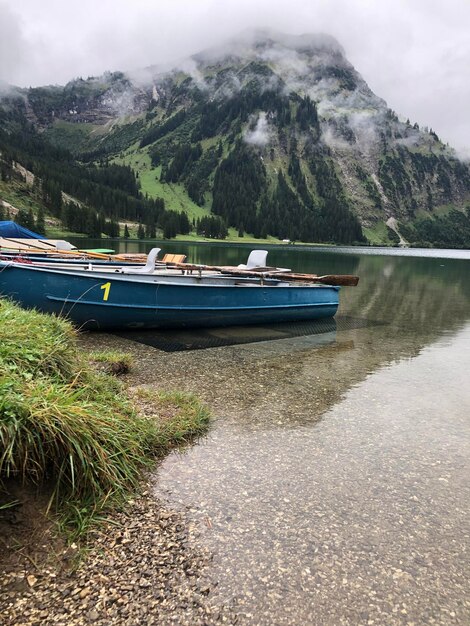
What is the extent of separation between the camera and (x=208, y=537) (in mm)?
5457

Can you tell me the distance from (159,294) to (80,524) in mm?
12831

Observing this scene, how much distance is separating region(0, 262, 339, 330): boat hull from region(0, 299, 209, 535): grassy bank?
25.0 ft

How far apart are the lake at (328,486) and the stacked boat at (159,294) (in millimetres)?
3593

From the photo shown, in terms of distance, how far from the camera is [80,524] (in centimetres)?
514

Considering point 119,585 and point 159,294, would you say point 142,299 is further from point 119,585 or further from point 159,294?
point 119,585

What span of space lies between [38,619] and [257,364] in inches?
422

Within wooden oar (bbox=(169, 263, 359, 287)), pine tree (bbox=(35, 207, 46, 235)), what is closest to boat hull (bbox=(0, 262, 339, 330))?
wooden oar (bbox=(169, 263, 359, 287))

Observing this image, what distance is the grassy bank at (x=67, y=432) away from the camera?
5188 mm

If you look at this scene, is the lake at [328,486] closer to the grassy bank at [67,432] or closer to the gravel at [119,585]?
the gravel at [119,585]

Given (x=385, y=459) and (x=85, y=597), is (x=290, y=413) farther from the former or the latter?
(x=85, y=597)

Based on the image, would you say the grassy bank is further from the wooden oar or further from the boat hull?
the wooden oar

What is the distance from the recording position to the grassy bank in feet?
17.0

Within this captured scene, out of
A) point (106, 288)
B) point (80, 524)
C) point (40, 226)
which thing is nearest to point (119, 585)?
point (80, 524)

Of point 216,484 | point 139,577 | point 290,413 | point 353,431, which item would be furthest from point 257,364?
point 139,577
